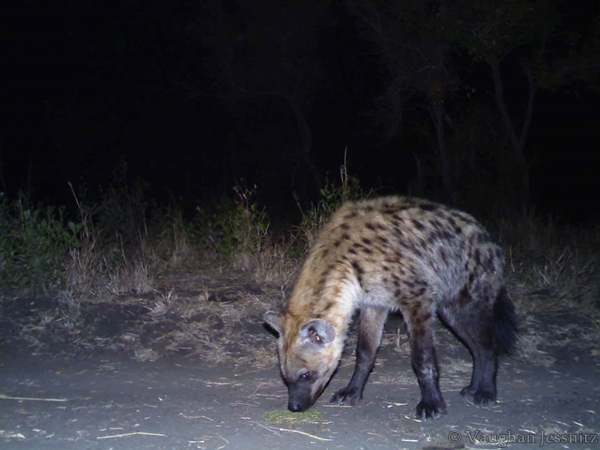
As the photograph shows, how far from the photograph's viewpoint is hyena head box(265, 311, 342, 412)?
Result: 4.30m

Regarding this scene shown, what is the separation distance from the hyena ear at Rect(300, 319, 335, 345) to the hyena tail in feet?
4.15

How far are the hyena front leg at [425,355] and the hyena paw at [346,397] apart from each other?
16.7 inches

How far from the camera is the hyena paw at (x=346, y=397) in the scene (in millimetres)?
4660

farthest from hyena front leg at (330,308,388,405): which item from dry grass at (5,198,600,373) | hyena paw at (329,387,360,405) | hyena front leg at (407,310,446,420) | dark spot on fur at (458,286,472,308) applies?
dry grass at (5,198,600,373)

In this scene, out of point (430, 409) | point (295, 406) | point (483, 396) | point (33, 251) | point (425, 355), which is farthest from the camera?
point (33, 251)

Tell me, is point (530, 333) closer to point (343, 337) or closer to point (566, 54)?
point (343, 337)

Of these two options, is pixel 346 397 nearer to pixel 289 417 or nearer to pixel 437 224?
pixel 289 417

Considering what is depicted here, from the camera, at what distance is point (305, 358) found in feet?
14.3

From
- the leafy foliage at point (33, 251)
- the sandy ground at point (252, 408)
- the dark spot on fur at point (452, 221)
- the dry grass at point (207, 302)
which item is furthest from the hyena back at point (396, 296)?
the leafy foliage at point (33, 251)

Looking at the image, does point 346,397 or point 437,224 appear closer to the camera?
point 346,397

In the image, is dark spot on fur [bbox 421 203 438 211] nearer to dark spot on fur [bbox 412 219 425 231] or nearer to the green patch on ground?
dark spot on fur [bbox 412 219 425 231]

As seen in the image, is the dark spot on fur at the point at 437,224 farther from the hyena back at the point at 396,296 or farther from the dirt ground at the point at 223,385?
the dirt ground at the point at 223,385

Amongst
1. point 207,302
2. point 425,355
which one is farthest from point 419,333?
point 207,302

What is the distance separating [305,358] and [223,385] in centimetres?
88
